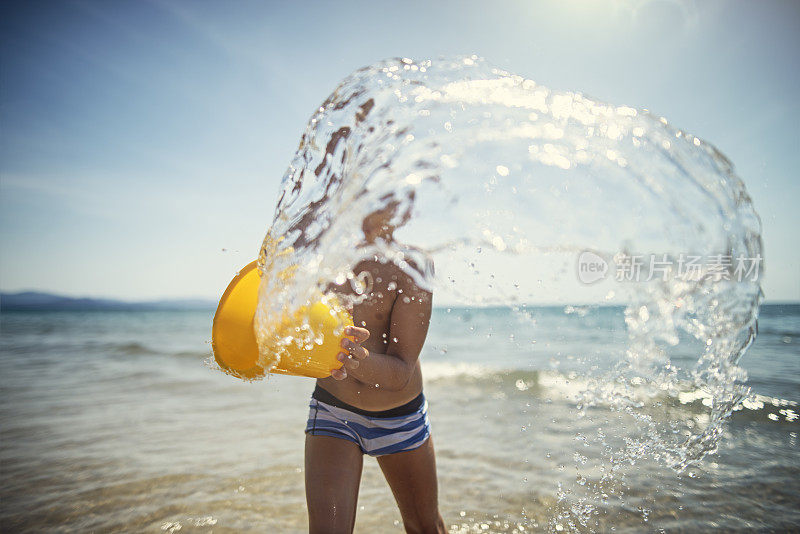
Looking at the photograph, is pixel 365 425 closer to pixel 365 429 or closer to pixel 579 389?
pixel 365 429

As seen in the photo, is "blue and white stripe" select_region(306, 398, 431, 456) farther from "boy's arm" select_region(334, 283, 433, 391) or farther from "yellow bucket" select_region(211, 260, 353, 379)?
"yellow bucket" select_region(211, 260, 353, 379)

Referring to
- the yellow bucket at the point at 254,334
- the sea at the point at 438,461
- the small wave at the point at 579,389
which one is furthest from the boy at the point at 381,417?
the small wave at the point at 579,389

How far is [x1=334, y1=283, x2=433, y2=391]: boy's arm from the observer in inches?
75.0

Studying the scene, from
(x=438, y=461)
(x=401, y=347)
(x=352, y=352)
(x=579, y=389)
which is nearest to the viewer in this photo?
(x=352, y=352)

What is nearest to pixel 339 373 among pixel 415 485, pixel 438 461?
pixel 415 485

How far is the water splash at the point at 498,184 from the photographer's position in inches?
84.7

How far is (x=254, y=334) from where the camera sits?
1852 millimetres

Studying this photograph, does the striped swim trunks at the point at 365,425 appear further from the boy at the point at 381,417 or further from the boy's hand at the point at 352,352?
the boy's hand at the point at 352,352

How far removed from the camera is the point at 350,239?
2125 mm

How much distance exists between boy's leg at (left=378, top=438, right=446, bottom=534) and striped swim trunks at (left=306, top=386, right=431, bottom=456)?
0.17 feet

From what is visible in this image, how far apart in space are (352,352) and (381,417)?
537mm

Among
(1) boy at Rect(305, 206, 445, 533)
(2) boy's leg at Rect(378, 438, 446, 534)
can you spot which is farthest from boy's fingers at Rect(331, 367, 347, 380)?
(2) boy's leg at Rect(378, 438, 446, 534)

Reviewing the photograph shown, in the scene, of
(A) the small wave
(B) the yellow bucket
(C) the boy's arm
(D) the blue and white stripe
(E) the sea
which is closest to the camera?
(B) the yellow bucket

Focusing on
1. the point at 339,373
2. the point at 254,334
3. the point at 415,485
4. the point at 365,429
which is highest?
the point at 254,334
